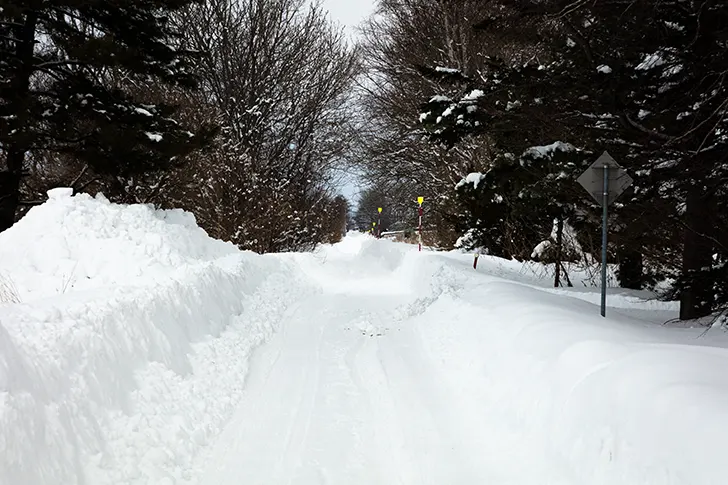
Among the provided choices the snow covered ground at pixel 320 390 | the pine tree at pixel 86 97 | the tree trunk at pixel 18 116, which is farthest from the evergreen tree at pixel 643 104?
the tree trunk at pixel 18 116

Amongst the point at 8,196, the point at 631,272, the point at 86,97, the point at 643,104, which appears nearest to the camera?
the point at 643,104

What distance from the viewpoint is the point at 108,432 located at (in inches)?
140

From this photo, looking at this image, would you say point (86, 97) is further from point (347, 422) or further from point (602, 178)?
point (602, 178)

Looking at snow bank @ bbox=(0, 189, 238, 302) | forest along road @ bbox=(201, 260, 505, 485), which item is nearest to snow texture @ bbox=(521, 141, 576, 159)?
forest along road @ bbox=(201, 260, 505, 485)

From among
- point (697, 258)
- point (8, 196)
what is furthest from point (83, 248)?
point (697, 258)

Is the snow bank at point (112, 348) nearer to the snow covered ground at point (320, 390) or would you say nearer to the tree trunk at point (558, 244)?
the snow covered ground at point (320, 390)

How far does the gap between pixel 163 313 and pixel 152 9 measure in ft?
29.4

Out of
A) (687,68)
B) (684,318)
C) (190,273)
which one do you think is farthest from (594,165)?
(190,273)

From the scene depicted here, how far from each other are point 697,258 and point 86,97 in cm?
1223

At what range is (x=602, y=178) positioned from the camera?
6.65m

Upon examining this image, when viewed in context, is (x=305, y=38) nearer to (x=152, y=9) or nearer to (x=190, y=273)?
(x=152, y=9)

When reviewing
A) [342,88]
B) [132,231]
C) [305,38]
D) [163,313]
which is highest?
[305,38]

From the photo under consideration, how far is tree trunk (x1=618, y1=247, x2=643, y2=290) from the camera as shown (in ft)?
35.6

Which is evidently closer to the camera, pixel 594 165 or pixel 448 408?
pixel 448 408
